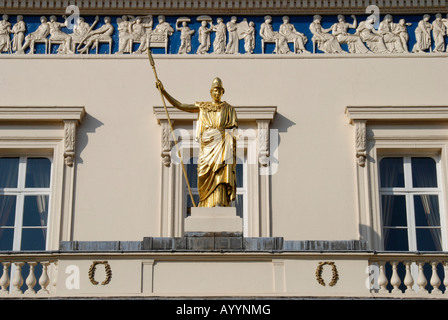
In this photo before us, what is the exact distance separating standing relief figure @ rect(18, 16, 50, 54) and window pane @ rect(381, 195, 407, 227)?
5772 millimetres

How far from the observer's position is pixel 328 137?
588 inches

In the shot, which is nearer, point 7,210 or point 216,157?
point 216,157

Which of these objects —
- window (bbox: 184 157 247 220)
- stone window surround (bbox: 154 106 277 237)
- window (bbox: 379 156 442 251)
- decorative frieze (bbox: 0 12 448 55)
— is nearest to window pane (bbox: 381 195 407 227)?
window (bbox: 379 156 442 251)

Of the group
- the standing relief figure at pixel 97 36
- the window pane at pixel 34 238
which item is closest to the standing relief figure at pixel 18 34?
the standing relief figure at pixel 97 36

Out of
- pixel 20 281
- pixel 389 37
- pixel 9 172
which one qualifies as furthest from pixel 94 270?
pixel 389 37

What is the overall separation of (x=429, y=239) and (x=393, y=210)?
671 mm

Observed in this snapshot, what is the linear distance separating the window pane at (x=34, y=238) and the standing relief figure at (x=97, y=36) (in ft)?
9.48

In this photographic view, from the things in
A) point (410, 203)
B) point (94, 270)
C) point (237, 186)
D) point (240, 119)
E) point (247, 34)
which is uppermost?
point (247, 34)

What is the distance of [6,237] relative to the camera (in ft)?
48.3

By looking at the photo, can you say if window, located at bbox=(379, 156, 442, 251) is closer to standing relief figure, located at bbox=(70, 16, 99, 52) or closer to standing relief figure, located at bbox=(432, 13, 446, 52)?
standing relief figure, located at bbox=(432, 13, 446, 52)

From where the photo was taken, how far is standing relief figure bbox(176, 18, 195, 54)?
15.5m

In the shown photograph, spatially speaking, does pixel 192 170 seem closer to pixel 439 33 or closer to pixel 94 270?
pixel 94 270
